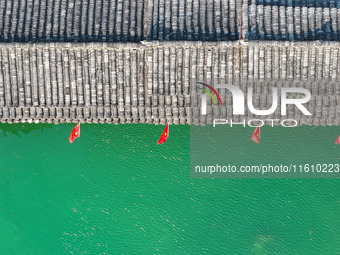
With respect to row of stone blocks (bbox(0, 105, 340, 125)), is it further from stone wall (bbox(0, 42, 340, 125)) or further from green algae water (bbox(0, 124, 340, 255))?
green algae water (bbox(0, 124, 340, 255))

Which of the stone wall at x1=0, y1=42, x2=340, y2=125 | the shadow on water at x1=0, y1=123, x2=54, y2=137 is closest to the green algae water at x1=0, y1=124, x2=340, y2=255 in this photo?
the shadow on water at x1=0, y1=123, x2=54, y2=137

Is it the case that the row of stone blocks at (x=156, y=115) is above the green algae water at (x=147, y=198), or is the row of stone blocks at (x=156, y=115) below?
above

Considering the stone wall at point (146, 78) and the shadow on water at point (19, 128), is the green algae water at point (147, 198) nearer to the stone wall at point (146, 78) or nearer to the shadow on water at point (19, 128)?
the shadow on water at point (19, 128)

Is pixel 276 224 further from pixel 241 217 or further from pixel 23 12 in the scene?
pixel 23 12

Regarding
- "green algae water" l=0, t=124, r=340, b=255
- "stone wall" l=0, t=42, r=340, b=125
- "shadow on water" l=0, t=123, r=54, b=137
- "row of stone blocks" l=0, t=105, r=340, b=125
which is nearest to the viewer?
"stone wall" l=0, t=42, r=340, b=125

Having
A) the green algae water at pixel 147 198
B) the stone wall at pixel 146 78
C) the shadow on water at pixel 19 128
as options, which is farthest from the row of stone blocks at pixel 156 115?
the shadow on water at pixel 19 128

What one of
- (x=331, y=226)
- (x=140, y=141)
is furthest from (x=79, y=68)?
(x=331, y=226)

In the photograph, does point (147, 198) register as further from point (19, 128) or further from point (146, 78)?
point (19, 128)

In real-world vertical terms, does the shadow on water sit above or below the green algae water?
above
